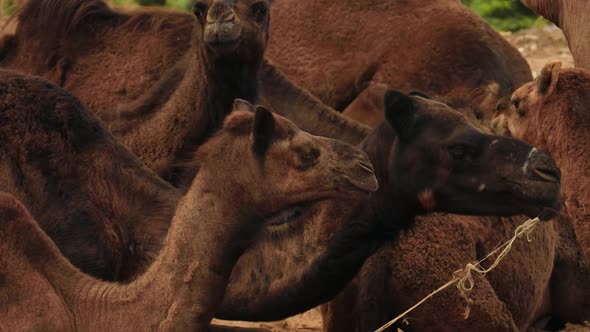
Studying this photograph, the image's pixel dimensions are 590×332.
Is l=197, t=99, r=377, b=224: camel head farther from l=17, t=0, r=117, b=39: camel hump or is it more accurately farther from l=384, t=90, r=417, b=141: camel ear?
l=17, t=0, r=117, b=39: camel hump

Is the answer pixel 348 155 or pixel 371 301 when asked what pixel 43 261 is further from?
pixel 371 301

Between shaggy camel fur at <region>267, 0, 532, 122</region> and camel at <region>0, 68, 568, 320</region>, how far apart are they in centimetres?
278

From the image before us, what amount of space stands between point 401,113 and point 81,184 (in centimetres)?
138

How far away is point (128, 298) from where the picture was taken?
4.90 m

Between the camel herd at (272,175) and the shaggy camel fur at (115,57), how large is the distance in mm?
13

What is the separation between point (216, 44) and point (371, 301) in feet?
5.22

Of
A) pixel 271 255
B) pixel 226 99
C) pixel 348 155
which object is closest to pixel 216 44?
pixel 226 99

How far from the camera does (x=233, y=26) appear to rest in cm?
684

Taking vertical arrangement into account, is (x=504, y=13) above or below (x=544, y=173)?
below

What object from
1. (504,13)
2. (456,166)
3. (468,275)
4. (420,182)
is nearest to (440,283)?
A: (468,275)

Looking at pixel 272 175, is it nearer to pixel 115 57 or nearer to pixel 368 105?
pixel 115 57

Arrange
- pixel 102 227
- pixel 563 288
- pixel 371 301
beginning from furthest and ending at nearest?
pixel 563 288 < pixel 371 301 < pixel 102 227

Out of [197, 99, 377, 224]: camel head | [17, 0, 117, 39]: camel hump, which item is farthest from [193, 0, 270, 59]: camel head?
[197, 99, 377, 224]: camel head

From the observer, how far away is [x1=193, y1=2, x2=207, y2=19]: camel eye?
7.09 metres
